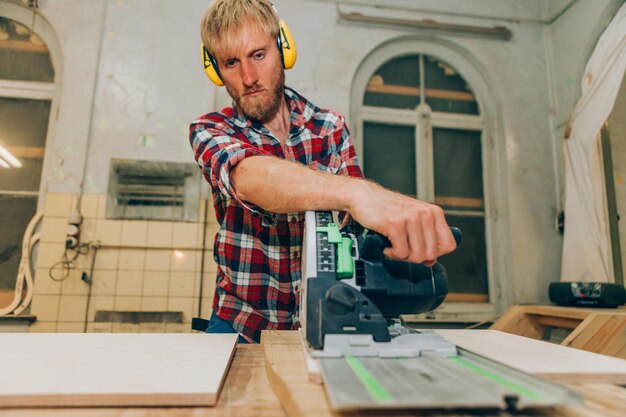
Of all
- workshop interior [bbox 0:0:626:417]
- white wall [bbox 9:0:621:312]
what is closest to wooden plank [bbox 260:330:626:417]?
workshop interior [bbox 0:0:626:417]

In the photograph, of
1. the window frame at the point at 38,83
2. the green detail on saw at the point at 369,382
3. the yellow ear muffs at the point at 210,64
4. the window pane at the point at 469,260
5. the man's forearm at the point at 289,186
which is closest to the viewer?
the green detail on saw at the point at 369,382

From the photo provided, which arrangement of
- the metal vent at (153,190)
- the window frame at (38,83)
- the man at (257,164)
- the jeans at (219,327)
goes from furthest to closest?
the window frame at (38,83) < the metal vent at (153,190) < the jeans at (219,327) < the man at (257,164)

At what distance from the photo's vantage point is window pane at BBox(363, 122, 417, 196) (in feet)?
10.5

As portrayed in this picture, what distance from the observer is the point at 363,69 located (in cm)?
325

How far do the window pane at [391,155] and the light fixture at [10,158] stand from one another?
2599mm

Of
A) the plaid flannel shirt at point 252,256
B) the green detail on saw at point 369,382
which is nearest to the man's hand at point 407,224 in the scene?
the green detail on saw at point 369,382

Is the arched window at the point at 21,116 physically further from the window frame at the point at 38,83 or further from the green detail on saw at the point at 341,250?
the green detail on saw at the point at 341,250

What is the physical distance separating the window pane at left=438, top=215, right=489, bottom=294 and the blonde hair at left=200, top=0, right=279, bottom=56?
239 cm

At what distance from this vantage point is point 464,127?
3.34 m

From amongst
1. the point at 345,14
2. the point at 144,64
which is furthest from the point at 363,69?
the point at 144,64

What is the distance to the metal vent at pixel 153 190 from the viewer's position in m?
2.73

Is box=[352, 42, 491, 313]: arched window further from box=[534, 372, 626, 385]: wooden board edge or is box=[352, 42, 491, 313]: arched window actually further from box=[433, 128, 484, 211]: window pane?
box=[534, 372, 626, 385]: wooden board edge

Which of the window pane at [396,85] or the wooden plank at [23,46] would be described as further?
the window pane at [396,85]

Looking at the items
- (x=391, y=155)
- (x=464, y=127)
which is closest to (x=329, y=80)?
(x=391, y=155)
